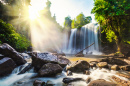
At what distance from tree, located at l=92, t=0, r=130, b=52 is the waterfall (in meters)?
9.03

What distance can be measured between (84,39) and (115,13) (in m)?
15.3

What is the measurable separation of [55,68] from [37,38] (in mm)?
36075

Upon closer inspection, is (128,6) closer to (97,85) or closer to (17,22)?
(97,85)

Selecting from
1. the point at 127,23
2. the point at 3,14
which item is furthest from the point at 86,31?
the point at 3,14

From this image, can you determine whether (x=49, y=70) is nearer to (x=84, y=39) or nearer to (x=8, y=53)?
(x=8, y=53)

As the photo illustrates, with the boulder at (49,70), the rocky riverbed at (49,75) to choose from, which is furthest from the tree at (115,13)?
the boulder at (49,70)

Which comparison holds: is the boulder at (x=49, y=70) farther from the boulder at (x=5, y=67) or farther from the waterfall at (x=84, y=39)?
the waterfall at (x=84, y=39)

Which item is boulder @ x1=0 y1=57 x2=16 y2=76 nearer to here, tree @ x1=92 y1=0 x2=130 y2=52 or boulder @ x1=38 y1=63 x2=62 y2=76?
boulder @ x1=38 y1=63 x2=62 y2=76

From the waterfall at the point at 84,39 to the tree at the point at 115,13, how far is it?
29.6 ft

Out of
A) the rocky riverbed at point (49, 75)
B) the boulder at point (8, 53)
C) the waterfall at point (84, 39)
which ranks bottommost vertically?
the rocky riverbed at point (49, 75)

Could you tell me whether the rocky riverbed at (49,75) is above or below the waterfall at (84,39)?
below

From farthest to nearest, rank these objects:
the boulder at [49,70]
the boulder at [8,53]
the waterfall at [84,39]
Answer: the waterfall at [84,39], the boulder at [8,53], the boulder at [49,70]

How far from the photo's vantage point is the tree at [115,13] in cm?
1004

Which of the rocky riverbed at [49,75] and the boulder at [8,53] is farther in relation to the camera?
the boulder at [8,53]
